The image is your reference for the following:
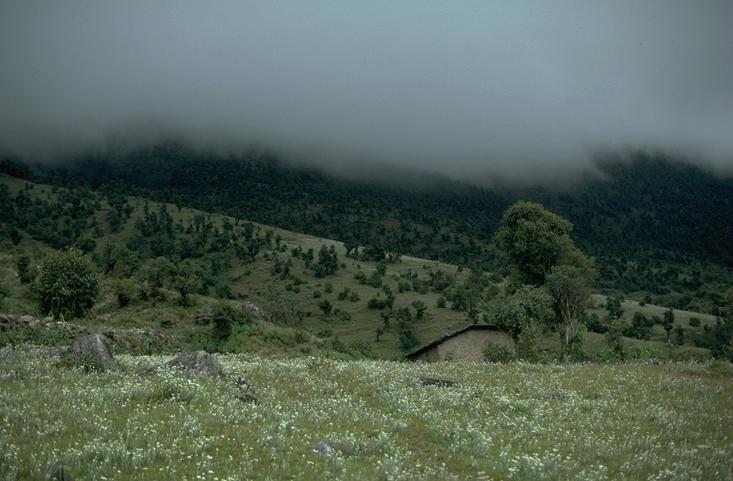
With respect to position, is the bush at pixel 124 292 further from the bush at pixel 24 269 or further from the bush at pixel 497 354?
the bush at pixel 497 354

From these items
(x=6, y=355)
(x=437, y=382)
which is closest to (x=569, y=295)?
(x=437, y=382)

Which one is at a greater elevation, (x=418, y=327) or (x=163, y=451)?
(x=163, y=451)

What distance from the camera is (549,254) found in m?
76.9

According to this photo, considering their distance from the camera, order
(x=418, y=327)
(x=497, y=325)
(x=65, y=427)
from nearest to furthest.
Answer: (x=65, y=427) → (x=497, y=325) → (x=418, y=327)

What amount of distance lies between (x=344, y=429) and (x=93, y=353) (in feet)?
35.1

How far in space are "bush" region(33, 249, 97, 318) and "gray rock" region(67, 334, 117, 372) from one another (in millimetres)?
34490

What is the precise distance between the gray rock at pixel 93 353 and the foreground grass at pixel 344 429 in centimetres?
68

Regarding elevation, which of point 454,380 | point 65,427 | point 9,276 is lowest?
point 9,276

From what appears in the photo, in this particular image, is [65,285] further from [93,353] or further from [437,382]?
[437,382]

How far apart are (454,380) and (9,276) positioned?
2590 inches

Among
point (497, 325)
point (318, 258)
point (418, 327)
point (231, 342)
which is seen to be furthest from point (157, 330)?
point (318, 258)

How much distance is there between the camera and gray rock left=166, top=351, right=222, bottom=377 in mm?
18375

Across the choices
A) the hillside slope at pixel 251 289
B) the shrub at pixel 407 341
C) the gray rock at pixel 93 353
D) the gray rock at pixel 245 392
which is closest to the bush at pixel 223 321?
the hillside slope at pixel 251 289

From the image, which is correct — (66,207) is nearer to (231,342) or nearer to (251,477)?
(231,342)
